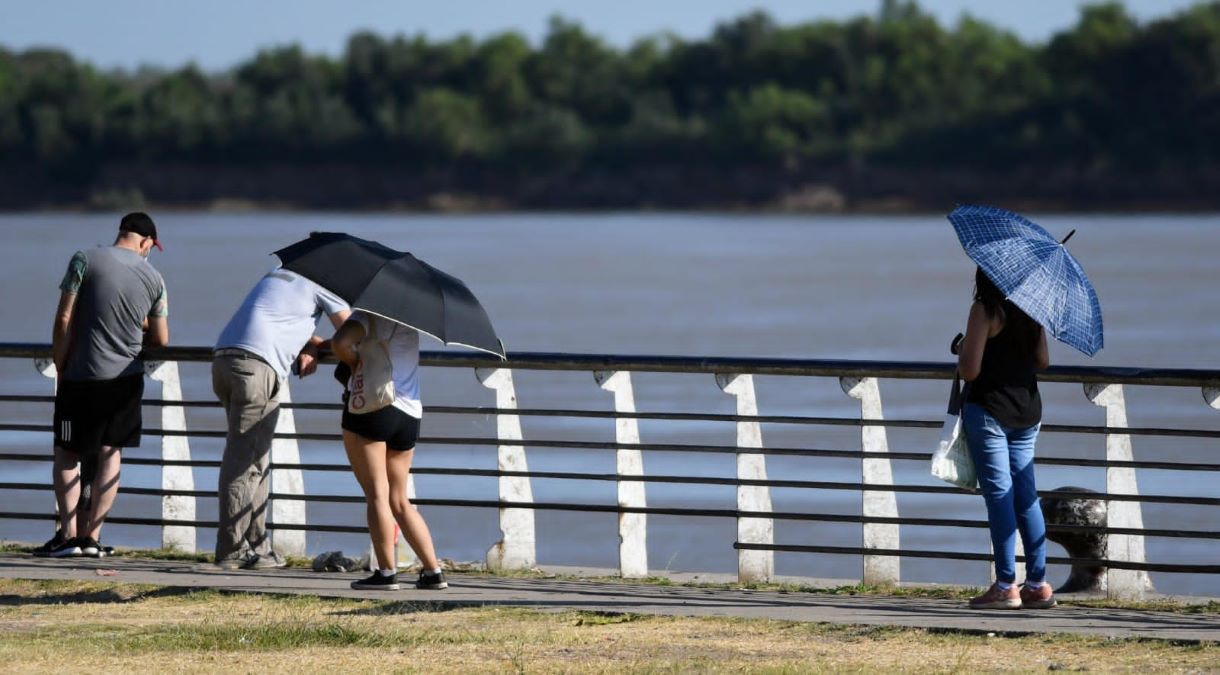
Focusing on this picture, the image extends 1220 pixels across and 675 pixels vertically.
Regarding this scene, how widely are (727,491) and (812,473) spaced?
30.1 inches

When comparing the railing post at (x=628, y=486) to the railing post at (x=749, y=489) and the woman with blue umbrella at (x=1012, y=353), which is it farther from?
the woman with blue umbrella at (x=1012, y=353)

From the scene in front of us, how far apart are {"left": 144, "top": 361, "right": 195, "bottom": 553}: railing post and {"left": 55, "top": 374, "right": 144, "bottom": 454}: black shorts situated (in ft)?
2.34

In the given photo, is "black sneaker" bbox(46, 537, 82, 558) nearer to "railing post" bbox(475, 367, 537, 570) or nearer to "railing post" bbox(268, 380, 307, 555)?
"railing post" bbox(268, 380, 307, 555)

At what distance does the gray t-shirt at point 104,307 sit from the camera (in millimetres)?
9297

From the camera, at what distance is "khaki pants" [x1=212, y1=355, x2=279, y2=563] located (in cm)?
895

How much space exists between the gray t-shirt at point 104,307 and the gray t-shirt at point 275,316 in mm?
616

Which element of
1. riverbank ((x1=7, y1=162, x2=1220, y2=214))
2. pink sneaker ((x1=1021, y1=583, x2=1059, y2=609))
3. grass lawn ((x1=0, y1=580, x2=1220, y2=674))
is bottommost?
grass lawn ((x1=0, y1=580, x2=1220, y2=674))

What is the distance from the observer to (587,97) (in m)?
138

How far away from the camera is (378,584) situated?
27.7 feet

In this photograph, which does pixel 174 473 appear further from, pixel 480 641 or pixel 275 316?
pixel 480 641

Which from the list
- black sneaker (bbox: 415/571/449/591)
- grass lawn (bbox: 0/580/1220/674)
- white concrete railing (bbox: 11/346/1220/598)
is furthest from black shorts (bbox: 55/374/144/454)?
black sneaker (bbox: 415/571/449/591)

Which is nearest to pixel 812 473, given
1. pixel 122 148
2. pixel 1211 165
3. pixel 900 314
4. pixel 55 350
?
pixel 55 350

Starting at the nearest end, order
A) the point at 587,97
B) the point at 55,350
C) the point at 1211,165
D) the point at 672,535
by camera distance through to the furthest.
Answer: the point at 55,350 → the point at 672,535 → the point at 1211,165 → the point at 587,97

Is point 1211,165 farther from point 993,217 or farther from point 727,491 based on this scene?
point 993,217
